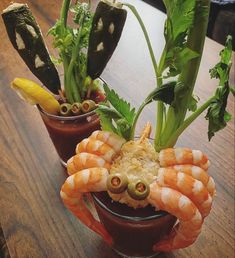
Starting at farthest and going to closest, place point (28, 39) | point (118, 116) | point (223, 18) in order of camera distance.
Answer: point (223, 18), point (28, 39), point (118, 116)

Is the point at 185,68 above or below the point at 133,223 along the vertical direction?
above

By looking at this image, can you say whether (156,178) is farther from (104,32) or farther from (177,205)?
(104,32)

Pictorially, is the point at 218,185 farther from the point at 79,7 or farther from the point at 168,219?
the point at 79,7

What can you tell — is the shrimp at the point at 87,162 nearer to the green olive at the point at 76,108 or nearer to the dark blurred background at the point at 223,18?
the green olive at the point at 76,108

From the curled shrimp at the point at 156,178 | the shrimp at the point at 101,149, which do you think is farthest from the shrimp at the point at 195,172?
the shrimp at the point at 101,149

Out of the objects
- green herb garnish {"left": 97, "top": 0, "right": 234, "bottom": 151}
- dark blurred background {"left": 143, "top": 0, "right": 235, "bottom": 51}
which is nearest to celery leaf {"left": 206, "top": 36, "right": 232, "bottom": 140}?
green herb garnish {"left": 97, "top": 0, "right": 234, "bottom": 151}

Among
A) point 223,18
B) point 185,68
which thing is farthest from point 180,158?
point 223,18

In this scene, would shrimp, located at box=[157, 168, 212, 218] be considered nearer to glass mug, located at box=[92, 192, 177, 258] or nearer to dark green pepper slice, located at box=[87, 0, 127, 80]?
glass mug, located at box=[92, 192, 177, 258]

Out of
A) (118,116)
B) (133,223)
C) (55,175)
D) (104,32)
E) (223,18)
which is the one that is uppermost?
(104,32)
